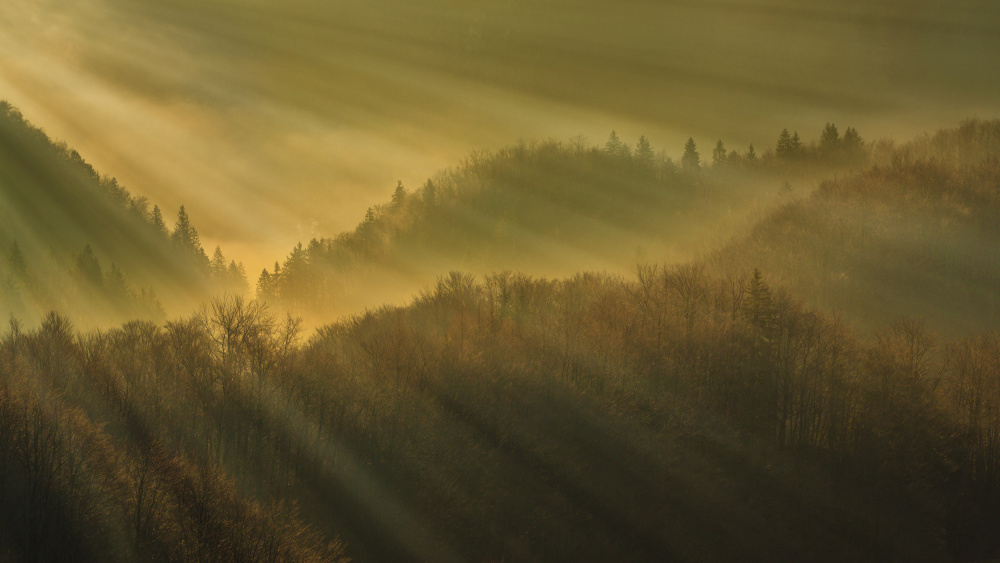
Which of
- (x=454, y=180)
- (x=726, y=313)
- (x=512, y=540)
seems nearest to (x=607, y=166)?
(x=454, y=180)

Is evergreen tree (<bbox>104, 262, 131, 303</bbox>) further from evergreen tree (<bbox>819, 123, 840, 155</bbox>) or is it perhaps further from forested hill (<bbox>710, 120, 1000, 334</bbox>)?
evergreen tree (<bbox>819, 123, 840, 155</bbox>)

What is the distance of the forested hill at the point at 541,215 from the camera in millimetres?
150875

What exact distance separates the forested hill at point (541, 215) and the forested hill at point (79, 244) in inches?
759

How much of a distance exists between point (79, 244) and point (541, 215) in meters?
98.5

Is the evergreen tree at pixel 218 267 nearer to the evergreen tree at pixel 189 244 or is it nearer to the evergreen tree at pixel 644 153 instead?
the evergreen tree at pixel 189 244

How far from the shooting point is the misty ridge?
43.0 metres

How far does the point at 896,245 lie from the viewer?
9675 cm

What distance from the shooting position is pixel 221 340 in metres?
69.4

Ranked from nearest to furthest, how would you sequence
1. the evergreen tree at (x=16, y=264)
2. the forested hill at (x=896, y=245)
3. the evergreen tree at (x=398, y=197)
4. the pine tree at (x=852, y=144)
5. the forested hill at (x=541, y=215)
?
the forested hill at (x=896, y=245) < the evergreen tree at (x=16, y=264) < the pine tree at (x=852, y=144) < the forested hill at (x=541, y=215) < the evergreen tree at (x=398, y=197)

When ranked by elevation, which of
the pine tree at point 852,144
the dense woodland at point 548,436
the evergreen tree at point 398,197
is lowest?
the dense woodland at point 548,436

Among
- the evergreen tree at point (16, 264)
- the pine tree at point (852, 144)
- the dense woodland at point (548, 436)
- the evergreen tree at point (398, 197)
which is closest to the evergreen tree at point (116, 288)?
the evergreen tree at point (16, 264)

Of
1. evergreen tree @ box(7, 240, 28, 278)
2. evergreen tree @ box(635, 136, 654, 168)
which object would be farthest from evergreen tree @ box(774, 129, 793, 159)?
evergreen tree @ box(7, 240, 28, 278)

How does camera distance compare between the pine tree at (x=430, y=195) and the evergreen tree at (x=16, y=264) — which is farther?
the pine tree at (x=430, y=195)

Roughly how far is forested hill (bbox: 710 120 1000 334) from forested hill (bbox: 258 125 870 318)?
2652cm
